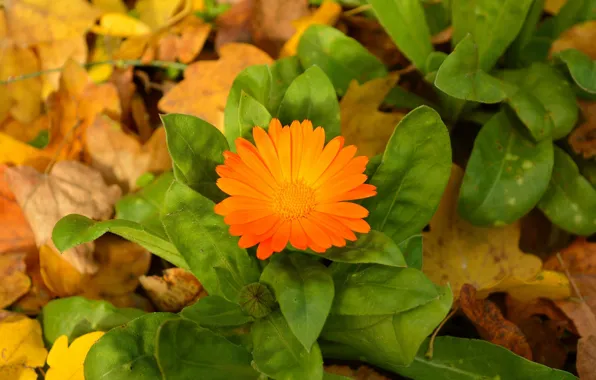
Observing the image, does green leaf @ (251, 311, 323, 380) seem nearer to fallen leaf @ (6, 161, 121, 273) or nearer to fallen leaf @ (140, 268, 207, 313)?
fallen leaf @ (140, 268, 207, 313)

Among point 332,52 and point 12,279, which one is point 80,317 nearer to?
point 12,279

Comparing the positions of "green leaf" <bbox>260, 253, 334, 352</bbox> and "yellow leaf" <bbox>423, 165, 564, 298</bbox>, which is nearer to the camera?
"green leaf" <bbox>260, 253, 334, 352</bbox>

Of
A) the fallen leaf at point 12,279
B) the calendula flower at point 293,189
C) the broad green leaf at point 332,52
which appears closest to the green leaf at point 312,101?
the calendula flower at point 293,189

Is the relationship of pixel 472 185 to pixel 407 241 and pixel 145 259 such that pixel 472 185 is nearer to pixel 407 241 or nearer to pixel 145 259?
pixel 407 241

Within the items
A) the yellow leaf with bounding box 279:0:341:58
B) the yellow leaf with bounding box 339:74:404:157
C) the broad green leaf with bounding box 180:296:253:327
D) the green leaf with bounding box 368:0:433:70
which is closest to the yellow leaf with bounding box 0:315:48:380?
the broad green leaf with bounding box 180:296:253:327

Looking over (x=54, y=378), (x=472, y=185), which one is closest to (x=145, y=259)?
(x=54, y=378)

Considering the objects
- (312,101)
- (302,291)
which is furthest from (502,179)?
(302,291)

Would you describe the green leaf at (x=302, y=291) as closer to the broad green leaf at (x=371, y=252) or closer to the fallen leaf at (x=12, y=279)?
the broad green leaf at (x=371, y=252)
